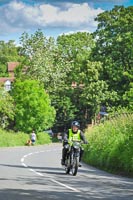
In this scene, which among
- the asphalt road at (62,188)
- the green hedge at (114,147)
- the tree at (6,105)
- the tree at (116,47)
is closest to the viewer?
the asphalt road at (62,188)

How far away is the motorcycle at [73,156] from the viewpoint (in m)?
18.6

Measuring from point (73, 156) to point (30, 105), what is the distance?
52981mm

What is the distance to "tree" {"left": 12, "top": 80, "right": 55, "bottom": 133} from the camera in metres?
71.7

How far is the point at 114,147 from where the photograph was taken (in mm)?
22672

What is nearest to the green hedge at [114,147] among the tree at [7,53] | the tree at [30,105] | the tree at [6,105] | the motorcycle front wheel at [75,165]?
the motorcycle front wheel at [75,165]

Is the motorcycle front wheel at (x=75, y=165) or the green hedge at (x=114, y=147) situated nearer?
the motorcycle front wheel at (x=75, y=165)

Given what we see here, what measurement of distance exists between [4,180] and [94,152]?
11064 mm

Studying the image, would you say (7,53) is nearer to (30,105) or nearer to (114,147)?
(30,105)

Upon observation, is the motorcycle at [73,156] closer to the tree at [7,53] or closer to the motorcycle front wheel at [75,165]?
the motorcycle front wheel at [75,165]

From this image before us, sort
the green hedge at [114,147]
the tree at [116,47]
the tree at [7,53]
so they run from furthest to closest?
the tree at [7,53] → the tree at [116,47] → the green hedge at [114,147]

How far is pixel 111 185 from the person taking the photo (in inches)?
602

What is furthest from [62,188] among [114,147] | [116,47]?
[116,47]

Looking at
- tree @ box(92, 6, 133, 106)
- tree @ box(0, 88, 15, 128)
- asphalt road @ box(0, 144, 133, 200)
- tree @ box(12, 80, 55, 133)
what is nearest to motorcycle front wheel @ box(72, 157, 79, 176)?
asphalt road @ box(0, 144, 133, 200)

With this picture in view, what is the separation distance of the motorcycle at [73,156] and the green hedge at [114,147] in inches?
80.5
